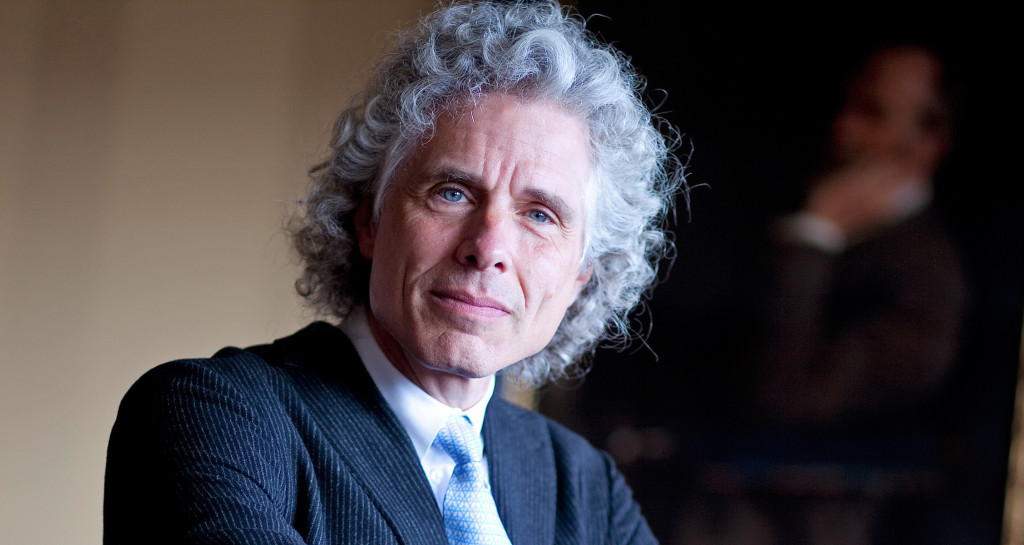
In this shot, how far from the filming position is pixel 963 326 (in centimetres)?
279

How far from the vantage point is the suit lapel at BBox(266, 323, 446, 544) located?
1334mm

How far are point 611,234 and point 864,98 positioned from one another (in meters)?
1.47

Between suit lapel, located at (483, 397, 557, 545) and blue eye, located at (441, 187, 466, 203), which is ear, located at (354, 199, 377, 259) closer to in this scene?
blue eye, located at (441, 187, 466, 203)

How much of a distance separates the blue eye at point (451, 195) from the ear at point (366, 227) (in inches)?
8.8

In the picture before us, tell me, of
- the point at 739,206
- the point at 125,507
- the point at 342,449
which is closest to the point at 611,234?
the point at 342,449

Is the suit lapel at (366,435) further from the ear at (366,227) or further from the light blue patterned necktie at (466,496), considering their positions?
the ear at (366,227)

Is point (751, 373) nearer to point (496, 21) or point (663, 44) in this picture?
point (663, 44)

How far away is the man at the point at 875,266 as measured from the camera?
2.78 metres

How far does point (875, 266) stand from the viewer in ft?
9.12

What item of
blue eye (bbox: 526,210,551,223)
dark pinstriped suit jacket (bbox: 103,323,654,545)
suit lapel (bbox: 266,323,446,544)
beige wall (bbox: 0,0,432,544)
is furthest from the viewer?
beige wall (bbox: 0,0,432,544)

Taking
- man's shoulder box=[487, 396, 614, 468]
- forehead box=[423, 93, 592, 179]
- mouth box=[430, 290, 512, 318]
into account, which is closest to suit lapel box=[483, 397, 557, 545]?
man's shoulder box=[487, 396, 614, 468]

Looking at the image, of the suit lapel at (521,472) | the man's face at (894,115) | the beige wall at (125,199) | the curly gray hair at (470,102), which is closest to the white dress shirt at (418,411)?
the suit lapel at (521,472)

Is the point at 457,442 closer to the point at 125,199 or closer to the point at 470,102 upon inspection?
the point at 470,102

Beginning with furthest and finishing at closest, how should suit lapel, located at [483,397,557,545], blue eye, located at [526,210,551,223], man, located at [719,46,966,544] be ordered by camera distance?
1. man, located at [719,46,966,544]
2. suit lapel, located at [483,397,557,545]
3. blue eye, located at [526,210,551,223]
